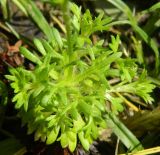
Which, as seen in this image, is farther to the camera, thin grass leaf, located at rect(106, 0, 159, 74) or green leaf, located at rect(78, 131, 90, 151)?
thin grass leaf, located at rect(106, 0, 159, 74)

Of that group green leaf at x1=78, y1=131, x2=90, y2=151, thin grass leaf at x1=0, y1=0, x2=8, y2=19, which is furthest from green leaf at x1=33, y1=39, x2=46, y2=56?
thin grass leaf at x1=0, y1=0, x2=8, y2=19

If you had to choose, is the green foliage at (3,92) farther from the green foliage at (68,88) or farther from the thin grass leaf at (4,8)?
the thin grass leaf at (4,8)

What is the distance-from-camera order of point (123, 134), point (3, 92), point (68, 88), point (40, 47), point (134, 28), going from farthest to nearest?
point (134, 28), point (123, 134), point (3, 92), point (40, 47), point (68, 88)

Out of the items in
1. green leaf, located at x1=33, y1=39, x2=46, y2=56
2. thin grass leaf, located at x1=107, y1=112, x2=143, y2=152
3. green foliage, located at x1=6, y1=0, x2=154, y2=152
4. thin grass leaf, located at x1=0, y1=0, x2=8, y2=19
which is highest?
thin grass leaf, located at x1=0, y1=0, x2=8, y2=19

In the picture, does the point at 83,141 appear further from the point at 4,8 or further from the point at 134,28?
the point at 4,8

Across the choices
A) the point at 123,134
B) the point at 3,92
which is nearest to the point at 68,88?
the point at 3,92

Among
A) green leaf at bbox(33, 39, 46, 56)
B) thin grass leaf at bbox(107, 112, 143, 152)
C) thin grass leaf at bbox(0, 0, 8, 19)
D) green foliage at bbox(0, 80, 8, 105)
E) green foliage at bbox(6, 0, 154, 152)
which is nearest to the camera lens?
green foliage at bbox(6, 0, 154, 152)

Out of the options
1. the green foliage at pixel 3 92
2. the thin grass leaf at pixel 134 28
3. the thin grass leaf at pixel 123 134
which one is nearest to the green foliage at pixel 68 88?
the green foliage at pixel 3 92

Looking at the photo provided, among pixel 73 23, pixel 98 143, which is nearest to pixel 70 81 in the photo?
pixel 73 23

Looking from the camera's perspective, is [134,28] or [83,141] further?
[134,28]

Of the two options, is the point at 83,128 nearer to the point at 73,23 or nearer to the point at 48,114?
the point at 48,114

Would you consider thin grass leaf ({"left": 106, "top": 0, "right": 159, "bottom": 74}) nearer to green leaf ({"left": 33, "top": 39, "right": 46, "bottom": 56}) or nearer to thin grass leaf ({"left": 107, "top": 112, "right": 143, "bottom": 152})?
thin grass leaf ({"left": 107, "top": 112, "right": 143, "bottom": 152})
